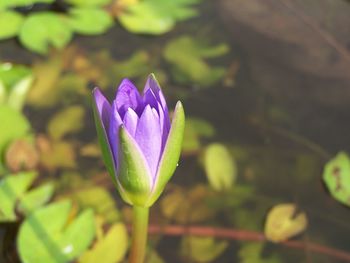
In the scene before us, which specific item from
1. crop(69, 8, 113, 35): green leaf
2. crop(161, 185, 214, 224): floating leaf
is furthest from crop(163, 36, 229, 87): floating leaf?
crop(161, 185, 214, 224): floating leaf

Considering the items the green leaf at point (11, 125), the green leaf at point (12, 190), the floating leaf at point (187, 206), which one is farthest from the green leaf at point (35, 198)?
the floating leaf at point (187, 206)

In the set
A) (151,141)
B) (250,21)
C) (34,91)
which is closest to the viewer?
(151,141)

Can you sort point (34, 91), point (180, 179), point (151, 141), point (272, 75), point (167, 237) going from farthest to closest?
point (272, 75)
point (34, 91)
point (180, 179)
point (167, 237)
point (151, 141)

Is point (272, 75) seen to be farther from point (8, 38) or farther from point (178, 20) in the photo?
point (8, 38)

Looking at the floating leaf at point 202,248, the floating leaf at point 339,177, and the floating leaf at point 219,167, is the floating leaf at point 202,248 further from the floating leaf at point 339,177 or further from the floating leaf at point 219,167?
the floating leaf at point 339,177

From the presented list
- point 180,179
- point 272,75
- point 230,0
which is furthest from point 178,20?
point 180,179

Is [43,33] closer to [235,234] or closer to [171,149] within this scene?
[235,234]

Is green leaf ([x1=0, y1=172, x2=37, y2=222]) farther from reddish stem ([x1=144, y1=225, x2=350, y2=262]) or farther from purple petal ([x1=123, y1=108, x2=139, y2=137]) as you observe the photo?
purple petal ([x1=123, y1=108, x2=139, y2=137])
